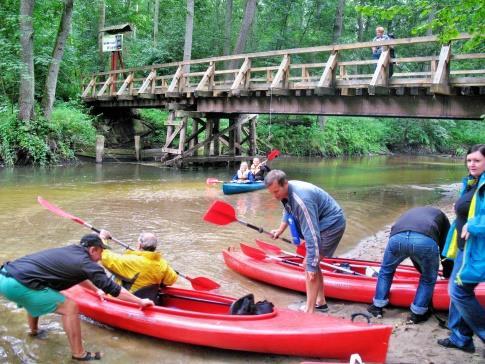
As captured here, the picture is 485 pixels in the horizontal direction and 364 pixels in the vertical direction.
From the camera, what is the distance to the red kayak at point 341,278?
17.3 ft

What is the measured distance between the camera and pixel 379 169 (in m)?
23.2

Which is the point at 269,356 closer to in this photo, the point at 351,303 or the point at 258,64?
the point at 351,303

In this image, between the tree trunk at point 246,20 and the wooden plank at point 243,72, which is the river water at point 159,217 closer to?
the wooden plank at point 243,72

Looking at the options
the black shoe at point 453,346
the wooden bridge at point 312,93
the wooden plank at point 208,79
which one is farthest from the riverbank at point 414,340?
the wooden plank at point 208,79

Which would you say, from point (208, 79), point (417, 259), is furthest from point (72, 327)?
point (208, 79)

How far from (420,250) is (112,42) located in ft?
72.1

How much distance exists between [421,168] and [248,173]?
13.2m

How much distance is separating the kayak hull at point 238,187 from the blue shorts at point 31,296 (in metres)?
9.47

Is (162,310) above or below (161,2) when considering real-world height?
below

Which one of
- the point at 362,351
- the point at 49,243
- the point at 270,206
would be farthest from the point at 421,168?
the point at 362,351

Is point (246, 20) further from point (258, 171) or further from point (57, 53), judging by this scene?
point (258, 171)

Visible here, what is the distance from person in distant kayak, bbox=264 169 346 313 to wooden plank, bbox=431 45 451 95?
23.3 feet

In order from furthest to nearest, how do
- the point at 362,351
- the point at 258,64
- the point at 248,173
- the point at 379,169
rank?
the point at 258,64
the point at 379,169
the point at 248,173
the point at 362,351

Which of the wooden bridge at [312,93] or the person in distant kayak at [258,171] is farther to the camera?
the person in distant kayak at [258,171]
